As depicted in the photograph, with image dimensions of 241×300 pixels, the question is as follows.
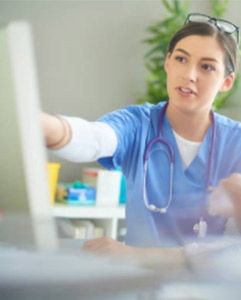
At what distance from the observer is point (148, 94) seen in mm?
411

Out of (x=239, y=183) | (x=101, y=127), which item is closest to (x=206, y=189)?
(x=239, y=183)

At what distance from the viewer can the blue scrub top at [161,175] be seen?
1.30 feet

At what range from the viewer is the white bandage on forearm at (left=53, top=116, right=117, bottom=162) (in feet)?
0.98

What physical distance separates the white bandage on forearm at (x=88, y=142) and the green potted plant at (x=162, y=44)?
0.07m

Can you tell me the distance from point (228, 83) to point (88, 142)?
0.18 m

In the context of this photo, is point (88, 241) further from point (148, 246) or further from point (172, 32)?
point (172, 32)

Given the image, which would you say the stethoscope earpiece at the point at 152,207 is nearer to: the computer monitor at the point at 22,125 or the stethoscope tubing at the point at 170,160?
the stethoscope tubing at the point at 170,160

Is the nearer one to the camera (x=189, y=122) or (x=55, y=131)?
(x=55, y=131)

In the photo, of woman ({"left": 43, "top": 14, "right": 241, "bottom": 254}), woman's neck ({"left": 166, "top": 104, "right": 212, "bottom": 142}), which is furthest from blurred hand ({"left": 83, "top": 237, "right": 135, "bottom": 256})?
woman's neck ({"left": 166, "top": 104, "right": 212, "bottom": 142})

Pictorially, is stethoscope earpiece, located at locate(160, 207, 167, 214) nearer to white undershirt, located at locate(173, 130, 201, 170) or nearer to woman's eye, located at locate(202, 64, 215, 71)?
white undershirt, located at locate(173, 130, 201, 170)

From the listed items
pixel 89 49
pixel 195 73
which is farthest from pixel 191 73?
pixel 89 49

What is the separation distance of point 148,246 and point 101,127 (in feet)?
0.45

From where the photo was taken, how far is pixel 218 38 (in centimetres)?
38

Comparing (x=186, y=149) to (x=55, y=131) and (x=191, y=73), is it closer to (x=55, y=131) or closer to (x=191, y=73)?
(x=191, y=73)
